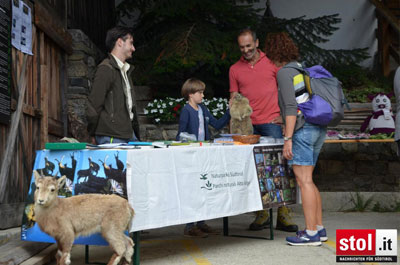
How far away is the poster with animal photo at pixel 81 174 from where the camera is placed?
3883 millimetres

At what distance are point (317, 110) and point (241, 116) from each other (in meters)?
0.89

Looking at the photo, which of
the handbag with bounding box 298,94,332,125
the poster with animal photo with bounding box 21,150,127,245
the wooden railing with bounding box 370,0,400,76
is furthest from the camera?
the wooden railing with bounding box 370,0,400,76

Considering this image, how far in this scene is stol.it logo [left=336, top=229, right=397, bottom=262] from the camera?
4.43 m

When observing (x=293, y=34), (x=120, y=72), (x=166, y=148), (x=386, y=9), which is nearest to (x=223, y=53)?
(x=293, y=34)

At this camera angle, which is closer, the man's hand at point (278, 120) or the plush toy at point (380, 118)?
the man's hand at point (278, 120)

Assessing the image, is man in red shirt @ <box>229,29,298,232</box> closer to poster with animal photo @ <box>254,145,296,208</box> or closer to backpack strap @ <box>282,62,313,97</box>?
poster with animal photo @ <box>254,145,296,208</box>

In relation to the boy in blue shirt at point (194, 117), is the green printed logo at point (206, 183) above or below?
below

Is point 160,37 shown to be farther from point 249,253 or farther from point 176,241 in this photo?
→ point 249,253

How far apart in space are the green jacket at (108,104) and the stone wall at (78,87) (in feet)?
11.8

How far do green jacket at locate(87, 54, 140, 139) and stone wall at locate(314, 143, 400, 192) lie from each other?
5517 millimetres

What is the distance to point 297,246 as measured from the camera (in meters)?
5.02

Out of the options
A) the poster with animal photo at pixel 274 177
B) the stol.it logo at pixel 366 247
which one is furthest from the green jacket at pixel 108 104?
the stol.it logo at pixel 366 247

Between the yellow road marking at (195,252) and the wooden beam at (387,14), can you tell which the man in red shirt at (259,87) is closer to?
the yellow road marking at (195,252)

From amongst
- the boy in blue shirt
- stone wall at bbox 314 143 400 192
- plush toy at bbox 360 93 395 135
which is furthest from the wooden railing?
the boy in blue shirt
